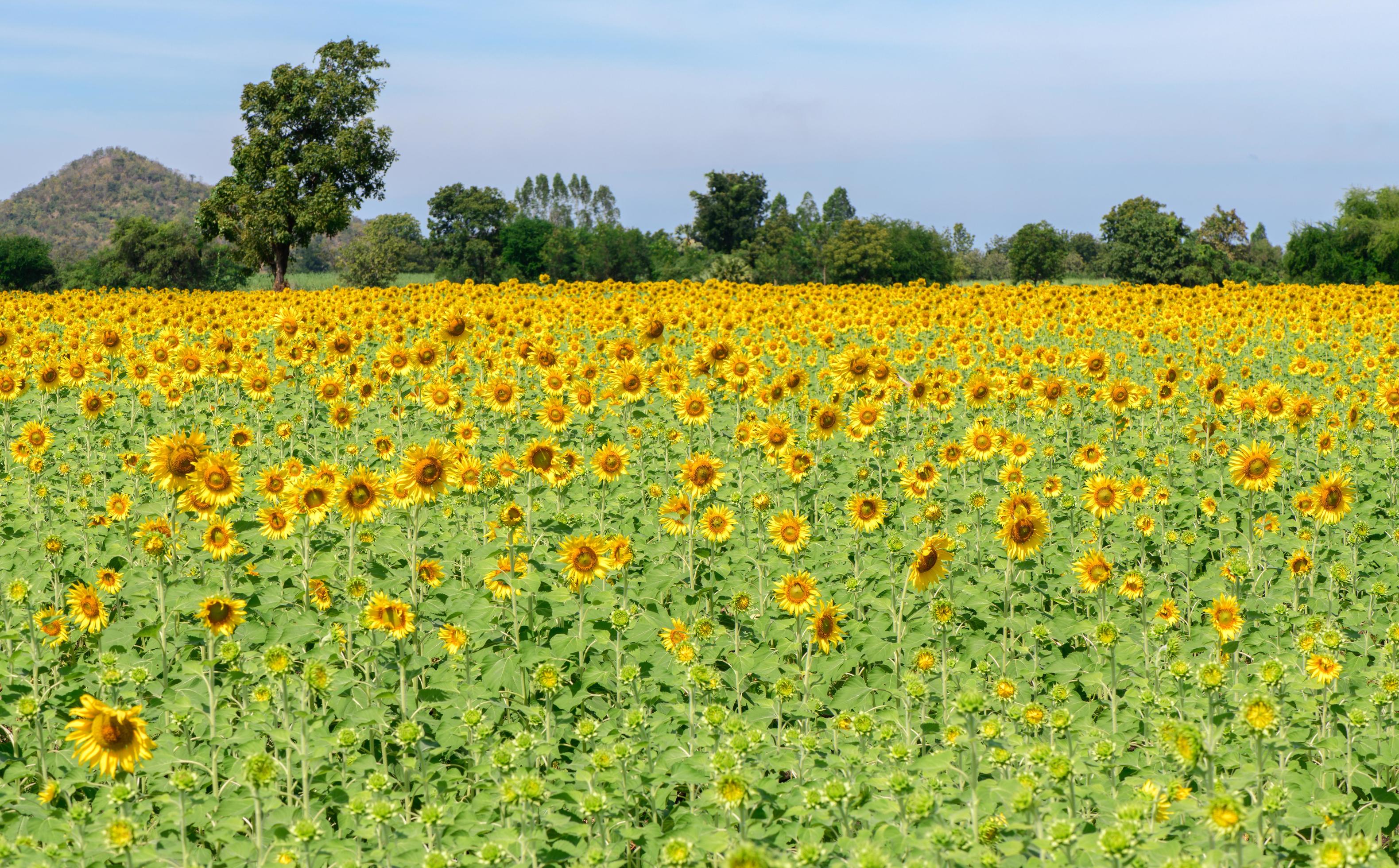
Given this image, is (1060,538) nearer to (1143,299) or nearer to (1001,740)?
(1001,740)

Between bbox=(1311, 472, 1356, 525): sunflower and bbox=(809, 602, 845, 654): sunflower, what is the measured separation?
402cm

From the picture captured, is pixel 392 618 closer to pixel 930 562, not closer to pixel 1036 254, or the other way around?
pixel 930 562

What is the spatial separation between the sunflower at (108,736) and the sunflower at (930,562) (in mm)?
4166

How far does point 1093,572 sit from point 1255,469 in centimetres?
209

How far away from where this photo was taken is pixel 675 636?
557cm

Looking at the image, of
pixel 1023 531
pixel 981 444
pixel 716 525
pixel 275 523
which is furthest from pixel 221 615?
pixel 981 444

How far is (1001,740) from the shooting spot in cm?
457

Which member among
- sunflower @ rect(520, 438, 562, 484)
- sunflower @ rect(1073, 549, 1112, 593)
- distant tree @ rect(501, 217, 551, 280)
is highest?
distant tree @ rect(501, 217, 551, 280)

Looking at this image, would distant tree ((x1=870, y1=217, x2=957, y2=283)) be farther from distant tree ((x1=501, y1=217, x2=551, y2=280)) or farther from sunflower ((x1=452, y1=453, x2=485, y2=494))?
sunflower ((x1=452, y1=453, x2=485, y2=494))

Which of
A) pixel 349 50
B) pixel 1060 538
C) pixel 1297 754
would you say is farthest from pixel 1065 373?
pixel 349 50

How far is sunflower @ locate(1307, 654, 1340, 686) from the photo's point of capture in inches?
201

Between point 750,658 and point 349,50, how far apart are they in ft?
215

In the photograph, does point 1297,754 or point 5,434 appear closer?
point 1297,754

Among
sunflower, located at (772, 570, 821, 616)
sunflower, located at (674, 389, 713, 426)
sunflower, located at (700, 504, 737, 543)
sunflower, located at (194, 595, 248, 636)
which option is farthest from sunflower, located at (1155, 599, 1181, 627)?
sunflower, located at (194, 595, 248, 636)
